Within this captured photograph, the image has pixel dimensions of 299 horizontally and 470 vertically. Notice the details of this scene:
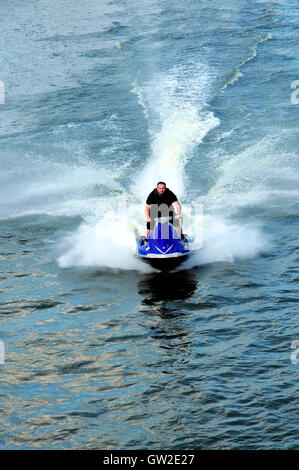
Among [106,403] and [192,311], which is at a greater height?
[192,311]

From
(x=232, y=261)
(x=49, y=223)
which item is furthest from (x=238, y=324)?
(x=49, y=223)

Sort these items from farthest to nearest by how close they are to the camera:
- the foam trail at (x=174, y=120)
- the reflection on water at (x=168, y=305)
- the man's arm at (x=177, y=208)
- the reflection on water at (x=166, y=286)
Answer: the foam trail at (x=174, y=120), the man's arm at (x=177, y=208), the reflection on water at (x=166, y=286), the reflection on water at (x=168, y=305)

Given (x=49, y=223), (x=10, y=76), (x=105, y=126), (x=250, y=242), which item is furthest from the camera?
(x=10, y=76)

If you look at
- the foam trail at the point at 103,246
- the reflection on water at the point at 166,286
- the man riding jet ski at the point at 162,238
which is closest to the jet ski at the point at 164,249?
the man riding jet ski at the point at 162,238

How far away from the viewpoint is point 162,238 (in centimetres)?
1753

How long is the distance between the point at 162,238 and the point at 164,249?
28 centimetres

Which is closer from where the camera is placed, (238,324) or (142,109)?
(238,324)

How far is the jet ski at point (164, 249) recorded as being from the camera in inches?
687

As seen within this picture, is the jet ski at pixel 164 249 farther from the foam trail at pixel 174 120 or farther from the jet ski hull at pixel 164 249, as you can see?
the foam trail at pixel 174 120

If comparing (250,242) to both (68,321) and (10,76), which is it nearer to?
(68,321)

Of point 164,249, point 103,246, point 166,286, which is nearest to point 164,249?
point 164,249

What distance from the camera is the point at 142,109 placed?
31219 mm

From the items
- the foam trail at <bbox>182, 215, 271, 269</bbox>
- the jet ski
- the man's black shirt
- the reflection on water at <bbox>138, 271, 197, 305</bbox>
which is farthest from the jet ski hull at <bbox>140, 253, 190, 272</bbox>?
the man's black shirt
